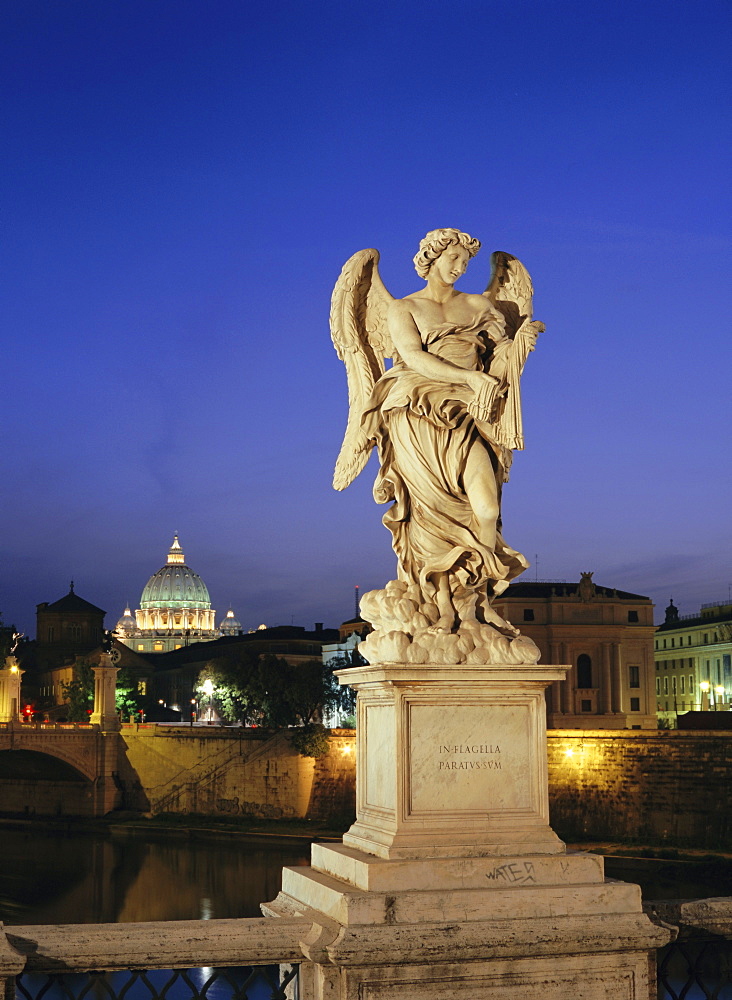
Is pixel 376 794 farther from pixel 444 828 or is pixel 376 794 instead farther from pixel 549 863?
pixel 549 863

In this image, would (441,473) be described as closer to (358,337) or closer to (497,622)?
(497,622)

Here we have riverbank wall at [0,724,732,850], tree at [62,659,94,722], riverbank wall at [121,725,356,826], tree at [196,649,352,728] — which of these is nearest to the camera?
riverbank wall at [0,724,732,850]

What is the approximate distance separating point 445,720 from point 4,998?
2.11 meters

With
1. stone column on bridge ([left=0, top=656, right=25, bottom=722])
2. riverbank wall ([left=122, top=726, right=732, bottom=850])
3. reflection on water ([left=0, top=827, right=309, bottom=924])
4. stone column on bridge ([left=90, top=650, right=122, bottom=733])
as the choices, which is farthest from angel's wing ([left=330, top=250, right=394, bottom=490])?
stone column on bridge ([left=0, top=656, right=25, bottom=722])

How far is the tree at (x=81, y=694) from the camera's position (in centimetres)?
7138

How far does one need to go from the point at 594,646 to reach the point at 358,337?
6919 cm

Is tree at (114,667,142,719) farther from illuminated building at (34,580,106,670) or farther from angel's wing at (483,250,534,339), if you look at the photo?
angel's wing at (483,250,534,339)

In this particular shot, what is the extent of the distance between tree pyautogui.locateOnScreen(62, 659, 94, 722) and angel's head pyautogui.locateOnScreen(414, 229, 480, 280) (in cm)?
6746

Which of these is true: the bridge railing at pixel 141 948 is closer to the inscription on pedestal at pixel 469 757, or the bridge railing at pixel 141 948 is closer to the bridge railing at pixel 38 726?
the inscription on pedestal at pixel 469 757

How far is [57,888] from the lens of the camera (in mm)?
39656

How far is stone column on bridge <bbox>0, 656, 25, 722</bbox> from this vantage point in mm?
64512

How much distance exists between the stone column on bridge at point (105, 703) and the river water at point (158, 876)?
7.25 m

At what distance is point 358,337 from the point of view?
6203 mm

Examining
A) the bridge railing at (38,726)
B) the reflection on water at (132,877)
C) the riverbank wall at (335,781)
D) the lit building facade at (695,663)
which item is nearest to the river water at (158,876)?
the reflection on water at (132,877)
